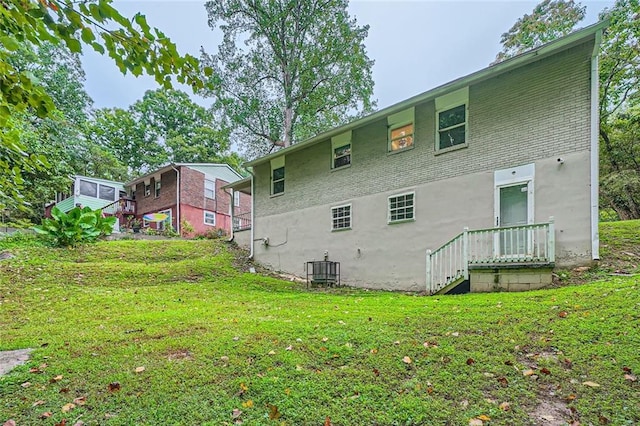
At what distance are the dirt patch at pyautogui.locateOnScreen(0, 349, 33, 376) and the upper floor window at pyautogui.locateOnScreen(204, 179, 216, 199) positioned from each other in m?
20.0

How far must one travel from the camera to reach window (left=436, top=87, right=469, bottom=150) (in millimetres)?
8797

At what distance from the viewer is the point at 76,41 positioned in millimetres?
1615

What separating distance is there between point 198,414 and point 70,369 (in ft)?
6.17

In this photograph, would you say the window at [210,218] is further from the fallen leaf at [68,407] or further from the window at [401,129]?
the fallen leaf at [68,407]

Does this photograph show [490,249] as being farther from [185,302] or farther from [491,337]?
[185,302]

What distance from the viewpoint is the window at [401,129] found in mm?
9812

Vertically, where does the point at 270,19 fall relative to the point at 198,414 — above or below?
above

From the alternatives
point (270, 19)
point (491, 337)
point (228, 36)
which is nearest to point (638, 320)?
point (491, 337)

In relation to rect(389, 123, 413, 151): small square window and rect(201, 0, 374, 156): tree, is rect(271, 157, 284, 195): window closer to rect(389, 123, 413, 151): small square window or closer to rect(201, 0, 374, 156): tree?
rect(389, 123, 413, 151): small square window

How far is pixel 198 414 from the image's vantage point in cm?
259

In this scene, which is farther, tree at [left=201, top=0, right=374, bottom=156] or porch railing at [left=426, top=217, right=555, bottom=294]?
tree at [left=201, top=0, right=374, bottom=156]

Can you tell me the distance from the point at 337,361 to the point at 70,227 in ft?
45.2

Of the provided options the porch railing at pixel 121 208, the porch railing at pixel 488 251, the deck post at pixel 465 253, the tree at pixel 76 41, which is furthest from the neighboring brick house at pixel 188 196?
the tree at pixel 76 41

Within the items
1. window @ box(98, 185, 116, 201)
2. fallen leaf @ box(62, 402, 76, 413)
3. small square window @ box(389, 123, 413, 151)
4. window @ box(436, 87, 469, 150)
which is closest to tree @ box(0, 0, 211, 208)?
fallen leaf @ box(62, 402, 76, 413)
